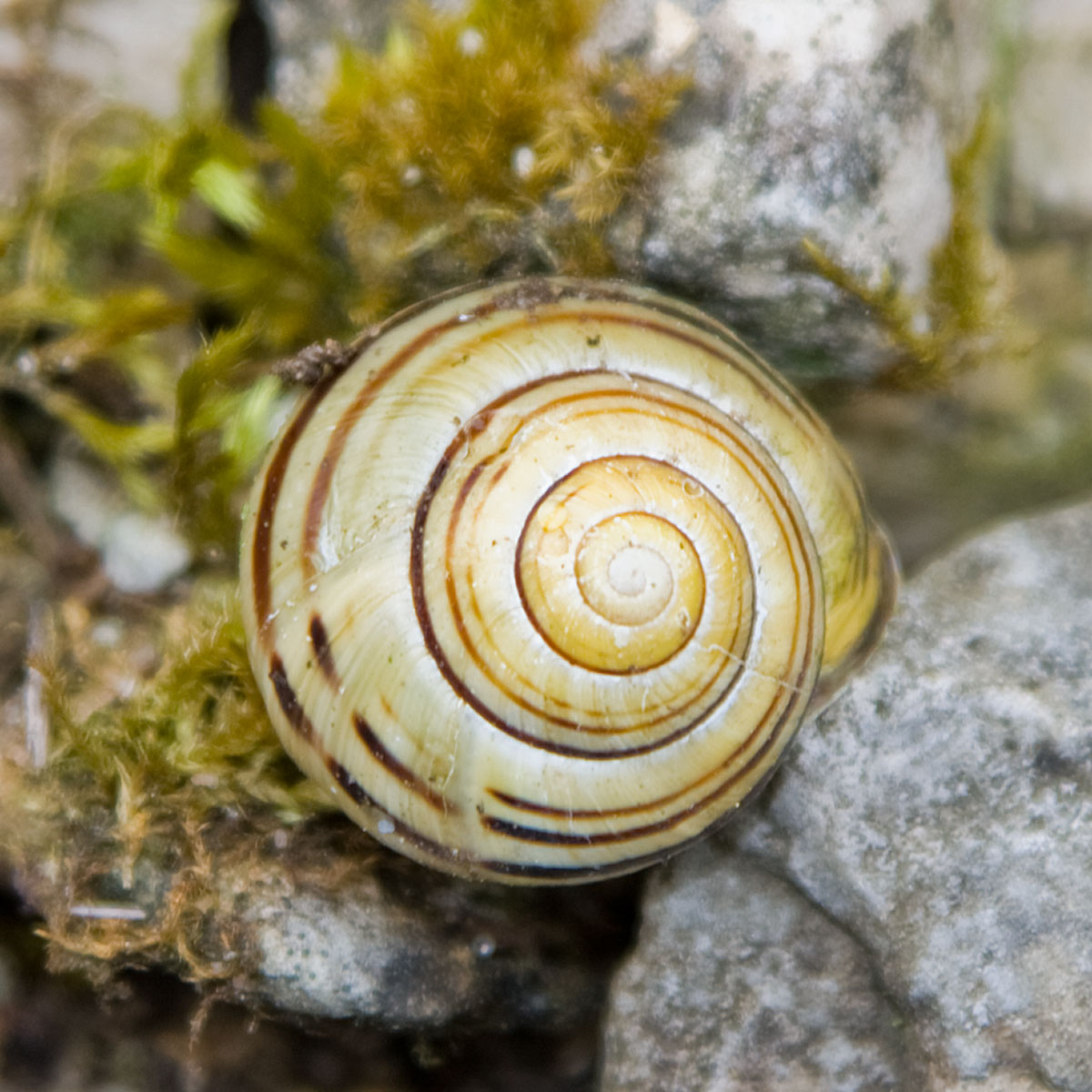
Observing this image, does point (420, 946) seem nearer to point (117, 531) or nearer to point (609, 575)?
point (609, 575)

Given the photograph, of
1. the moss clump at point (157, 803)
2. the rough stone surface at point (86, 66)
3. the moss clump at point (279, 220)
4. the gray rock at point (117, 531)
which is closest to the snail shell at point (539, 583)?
the moss clump at point (157, 803)

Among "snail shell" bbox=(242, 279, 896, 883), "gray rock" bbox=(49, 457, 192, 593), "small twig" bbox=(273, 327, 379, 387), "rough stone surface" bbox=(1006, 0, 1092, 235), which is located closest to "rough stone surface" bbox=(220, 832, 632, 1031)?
"snail shell" bbox=(242, 279, 896, 883)

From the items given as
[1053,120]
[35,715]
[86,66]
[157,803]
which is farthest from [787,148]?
[35,715]

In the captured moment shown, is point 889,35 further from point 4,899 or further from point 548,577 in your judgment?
point 4,899

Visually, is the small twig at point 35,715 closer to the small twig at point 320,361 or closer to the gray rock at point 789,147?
the small twig at point 320,361

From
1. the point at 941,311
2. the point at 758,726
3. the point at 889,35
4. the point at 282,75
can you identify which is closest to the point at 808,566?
the point at 758,726

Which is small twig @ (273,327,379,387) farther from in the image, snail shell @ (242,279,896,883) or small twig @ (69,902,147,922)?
small twig @ (69,902,147,922)

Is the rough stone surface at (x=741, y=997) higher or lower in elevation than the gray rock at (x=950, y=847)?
lower
